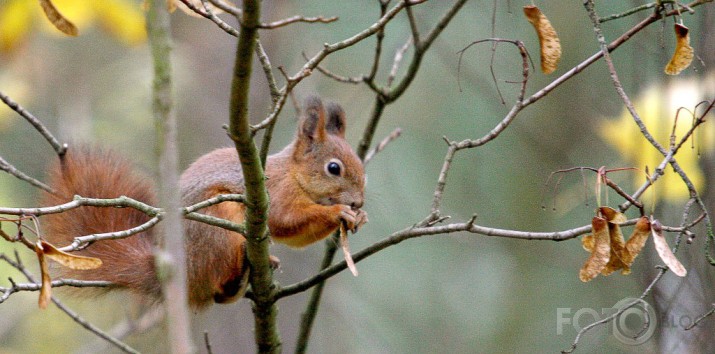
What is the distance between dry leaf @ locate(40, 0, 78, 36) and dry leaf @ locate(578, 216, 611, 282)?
1372 millimetres

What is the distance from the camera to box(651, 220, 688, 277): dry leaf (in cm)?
167

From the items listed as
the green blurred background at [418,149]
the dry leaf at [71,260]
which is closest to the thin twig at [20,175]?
the dry leaf at [71,260]

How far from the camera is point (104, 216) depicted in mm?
2959

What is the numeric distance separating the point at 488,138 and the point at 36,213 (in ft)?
3.73

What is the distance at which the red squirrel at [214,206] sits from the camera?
2.87 metres

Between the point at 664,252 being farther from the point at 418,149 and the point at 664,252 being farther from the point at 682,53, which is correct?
the point at 418,149

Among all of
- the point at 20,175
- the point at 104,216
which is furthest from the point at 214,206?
the point at 20,175

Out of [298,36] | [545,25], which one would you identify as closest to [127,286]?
[545,25]

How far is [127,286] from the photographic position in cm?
293

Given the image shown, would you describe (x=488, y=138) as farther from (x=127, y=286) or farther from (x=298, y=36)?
(x=298, y=36)

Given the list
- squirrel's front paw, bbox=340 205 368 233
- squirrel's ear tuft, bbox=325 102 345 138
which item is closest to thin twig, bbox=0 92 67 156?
squirrel's front paw, bbox=340 205 368 233

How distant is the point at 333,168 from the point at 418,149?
3.73 m

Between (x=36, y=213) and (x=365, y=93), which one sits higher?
(x=365, y=93)

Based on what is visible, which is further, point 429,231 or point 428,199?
point 428,199
